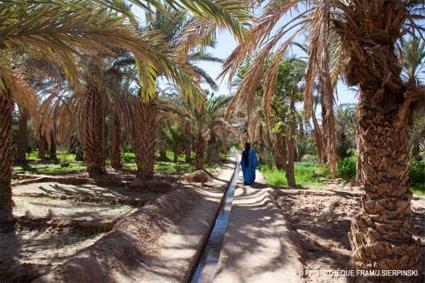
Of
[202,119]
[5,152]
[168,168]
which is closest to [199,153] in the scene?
[202,119]

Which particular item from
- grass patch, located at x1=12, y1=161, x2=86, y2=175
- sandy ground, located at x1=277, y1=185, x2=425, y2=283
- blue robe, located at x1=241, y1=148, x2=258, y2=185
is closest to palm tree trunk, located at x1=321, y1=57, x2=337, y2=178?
sandy ground, located at x1=277, y1=185, x2=425, y2=283

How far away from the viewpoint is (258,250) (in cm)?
577

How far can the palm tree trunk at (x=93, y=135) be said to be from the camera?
15.0 metres

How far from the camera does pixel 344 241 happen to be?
629cm

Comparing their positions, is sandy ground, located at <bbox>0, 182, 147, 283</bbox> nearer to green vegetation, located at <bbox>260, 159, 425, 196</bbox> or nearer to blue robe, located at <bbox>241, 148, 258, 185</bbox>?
blue robe, located at <bbox>241, 148, 258, 185</bbox>

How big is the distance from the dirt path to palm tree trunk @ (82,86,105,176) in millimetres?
7930

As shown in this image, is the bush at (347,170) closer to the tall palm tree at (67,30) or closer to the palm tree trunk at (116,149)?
the palm tree trunk at (116,149)

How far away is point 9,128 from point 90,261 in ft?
17.7

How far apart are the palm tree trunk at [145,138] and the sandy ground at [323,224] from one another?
17.2 ft

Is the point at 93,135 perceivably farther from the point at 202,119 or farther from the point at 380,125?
the point at 380,125

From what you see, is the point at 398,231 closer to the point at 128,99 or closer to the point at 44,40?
the point at 44,40

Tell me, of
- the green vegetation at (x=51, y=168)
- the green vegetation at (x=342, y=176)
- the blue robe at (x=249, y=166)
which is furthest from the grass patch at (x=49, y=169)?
the green vegetation at (x=342, y=176)

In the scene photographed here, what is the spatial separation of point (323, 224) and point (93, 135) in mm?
10542

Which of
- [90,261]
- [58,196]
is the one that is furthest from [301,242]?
[58,196]
